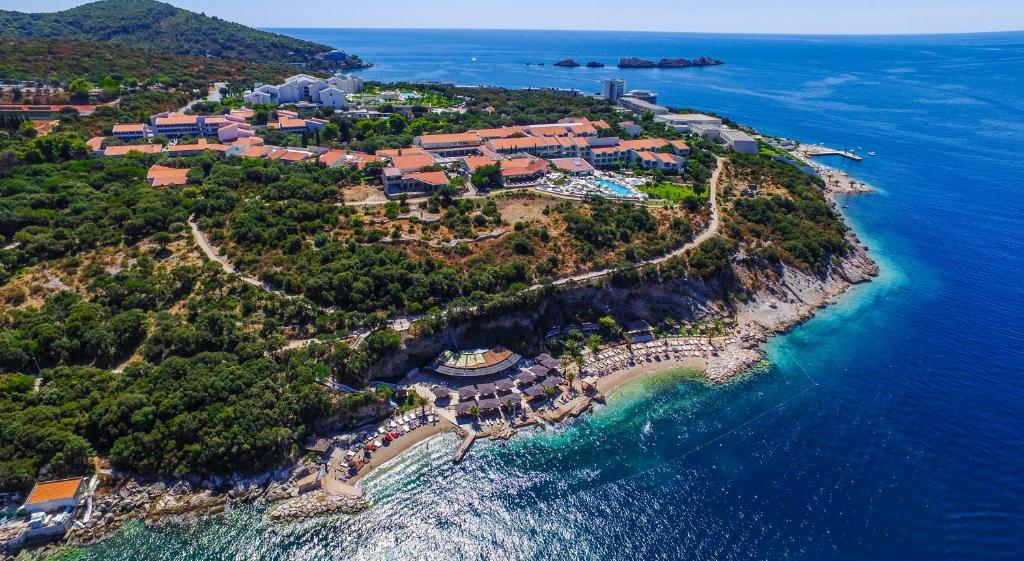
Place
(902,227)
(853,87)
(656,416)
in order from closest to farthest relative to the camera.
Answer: (656,416) → (902,227) → (853,87)

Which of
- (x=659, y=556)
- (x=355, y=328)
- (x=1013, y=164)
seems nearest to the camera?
(x=659, y=556)

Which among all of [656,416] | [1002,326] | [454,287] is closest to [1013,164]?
[1002,326]

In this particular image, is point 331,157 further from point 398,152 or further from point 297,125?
point 297,125

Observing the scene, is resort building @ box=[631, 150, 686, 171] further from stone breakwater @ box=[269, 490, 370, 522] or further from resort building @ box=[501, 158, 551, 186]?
stone breakwater @ box=[269, 490, 370, 522]

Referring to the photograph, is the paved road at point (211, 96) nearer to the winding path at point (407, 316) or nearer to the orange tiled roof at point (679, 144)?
the winding path at point (407, 316)

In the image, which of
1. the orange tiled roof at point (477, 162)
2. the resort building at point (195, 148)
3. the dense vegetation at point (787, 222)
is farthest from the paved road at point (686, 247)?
the resort building at point (195, 148)

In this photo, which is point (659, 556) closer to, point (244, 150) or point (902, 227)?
point (902, 227)

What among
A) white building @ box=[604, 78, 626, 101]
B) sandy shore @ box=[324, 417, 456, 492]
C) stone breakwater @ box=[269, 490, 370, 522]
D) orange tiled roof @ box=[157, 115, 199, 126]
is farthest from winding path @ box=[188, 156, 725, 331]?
white building @ box=[604, 78, 626, 101]
